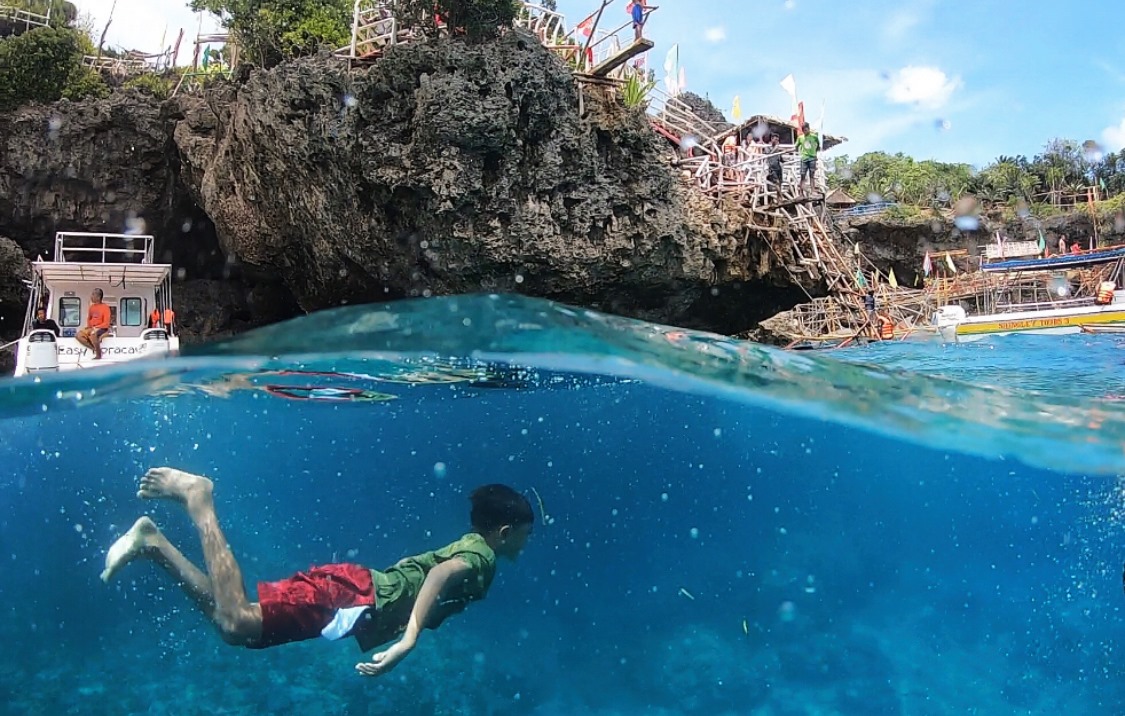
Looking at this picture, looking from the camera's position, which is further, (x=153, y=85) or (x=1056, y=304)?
(x=1056, y=304)

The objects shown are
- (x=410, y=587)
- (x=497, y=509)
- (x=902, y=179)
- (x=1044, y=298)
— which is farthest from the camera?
(x=902, y=179)

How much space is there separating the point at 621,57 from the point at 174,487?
39.0 ft

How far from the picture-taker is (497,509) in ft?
21.2

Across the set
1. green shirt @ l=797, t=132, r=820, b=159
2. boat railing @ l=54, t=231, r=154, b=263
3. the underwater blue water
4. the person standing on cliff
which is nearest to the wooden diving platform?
the person standing on cliff

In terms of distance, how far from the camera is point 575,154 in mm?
14109

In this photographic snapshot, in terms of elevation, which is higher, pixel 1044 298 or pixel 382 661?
pixel 1044 298

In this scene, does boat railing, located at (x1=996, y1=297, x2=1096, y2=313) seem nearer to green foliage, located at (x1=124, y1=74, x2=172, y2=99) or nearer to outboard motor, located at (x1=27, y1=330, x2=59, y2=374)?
outboard motor, located at (x1=27, y1=330, x2=59, y2=374)

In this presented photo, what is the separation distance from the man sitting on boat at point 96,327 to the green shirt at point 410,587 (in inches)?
399

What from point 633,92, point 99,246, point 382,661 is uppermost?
point 633,92

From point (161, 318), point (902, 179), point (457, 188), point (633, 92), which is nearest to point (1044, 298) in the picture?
point (633, 92)

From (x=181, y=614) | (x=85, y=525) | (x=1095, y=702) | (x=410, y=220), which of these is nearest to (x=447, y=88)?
(x=410, y=220)

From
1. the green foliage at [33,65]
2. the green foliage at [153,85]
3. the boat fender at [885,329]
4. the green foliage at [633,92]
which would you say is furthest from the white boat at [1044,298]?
the green foliage at [33,65]

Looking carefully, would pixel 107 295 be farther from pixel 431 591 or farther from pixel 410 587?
pixel 431 591

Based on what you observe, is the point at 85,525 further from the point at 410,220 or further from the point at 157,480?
the point at 157,480
